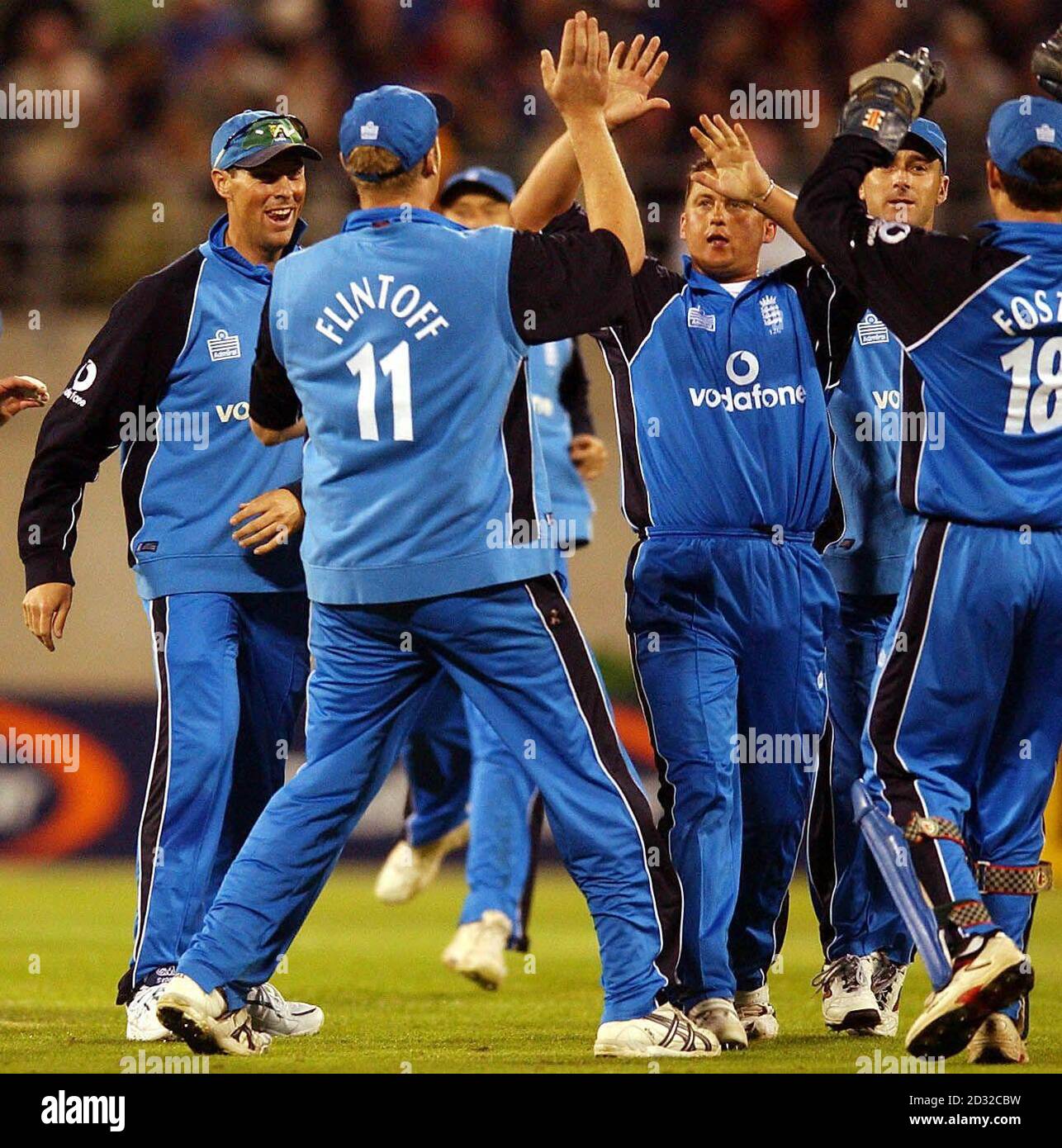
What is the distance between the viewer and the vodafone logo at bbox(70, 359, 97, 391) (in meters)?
6.30

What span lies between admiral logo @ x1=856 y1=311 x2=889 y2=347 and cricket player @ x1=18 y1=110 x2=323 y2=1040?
1.99 metres

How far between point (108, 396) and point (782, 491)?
221 cm

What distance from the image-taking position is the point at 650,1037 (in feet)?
17.1

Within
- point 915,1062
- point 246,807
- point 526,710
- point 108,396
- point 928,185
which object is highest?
point 928,185

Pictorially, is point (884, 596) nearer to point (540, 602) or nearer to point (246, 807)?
point (540, 602)

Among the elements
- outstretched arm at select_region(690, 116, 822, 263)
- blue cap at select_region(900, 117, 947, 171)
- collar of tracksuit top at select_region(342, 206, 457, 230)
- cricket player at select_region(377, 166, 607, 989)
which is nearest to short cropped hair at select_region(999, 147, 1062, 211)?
outstretched arm at select_region(690, 116, 822, 263)

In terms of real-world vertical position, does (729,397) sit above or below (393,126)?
below

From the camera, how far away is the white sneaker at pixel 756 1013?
6.05m

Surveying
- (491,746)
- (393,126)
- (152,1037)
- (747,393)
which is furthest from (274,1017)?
(393,126)

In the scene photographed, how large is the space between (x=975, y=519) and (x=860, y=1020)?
1.89 metres

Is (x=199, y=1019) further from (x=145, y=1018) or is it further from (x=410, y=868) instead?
Result: (x=410, y=868)

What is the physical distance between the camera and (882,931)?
6.54 m

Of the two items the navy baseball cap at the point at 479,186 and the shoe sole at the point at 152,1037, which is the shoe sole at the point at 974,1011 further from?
the navy baseball cap at the point at 479,186
